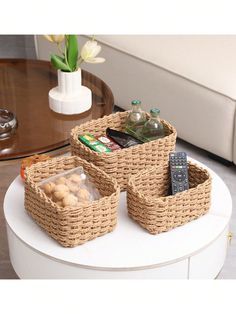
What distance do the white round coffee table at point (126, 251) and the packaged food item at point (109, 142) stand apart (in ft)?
0.74

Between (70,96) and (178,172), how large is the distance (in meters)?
0.87

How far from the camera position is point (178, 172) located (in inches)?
81.6

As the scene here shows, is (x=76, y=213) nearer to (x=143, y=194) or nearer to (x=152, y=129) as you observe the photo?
(x=143, y=194)

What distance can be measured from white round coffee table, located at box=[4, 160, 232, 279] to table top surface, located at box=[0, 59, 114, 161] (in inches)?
18.8

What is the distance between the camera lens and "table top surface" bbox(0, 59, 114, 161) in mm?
2529

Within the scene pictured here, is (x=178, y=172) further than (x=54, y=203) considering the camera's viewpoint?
Yes

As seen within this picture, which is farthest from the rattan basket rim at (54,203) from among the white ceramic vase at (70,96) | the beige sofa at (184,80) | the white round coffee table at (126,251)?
the beige sofa at (184,80)

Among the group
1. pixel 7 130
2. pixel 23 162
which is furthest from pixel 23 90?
pixel 23 162

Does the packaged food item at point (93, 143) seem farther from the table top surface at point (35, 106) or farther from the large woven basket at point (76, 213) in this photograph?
the table top surface at point (35, 106)

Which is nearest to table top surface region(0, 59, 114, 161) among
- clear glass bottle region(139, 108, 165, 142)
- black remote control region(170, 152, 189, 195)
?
clear glass bottle region(139, 108, 165, 142)

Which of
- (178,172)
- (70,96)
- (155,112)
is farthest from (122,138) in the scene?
(70,96)

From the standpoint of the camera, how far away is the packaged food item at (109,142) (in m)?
2.22

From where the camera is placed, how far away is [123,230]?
2.00m

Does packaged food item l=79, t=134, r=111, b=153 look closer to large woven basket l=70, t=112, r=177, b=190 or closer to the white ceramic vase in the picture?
large woven basket l=70, t=112, r=177, b=190
